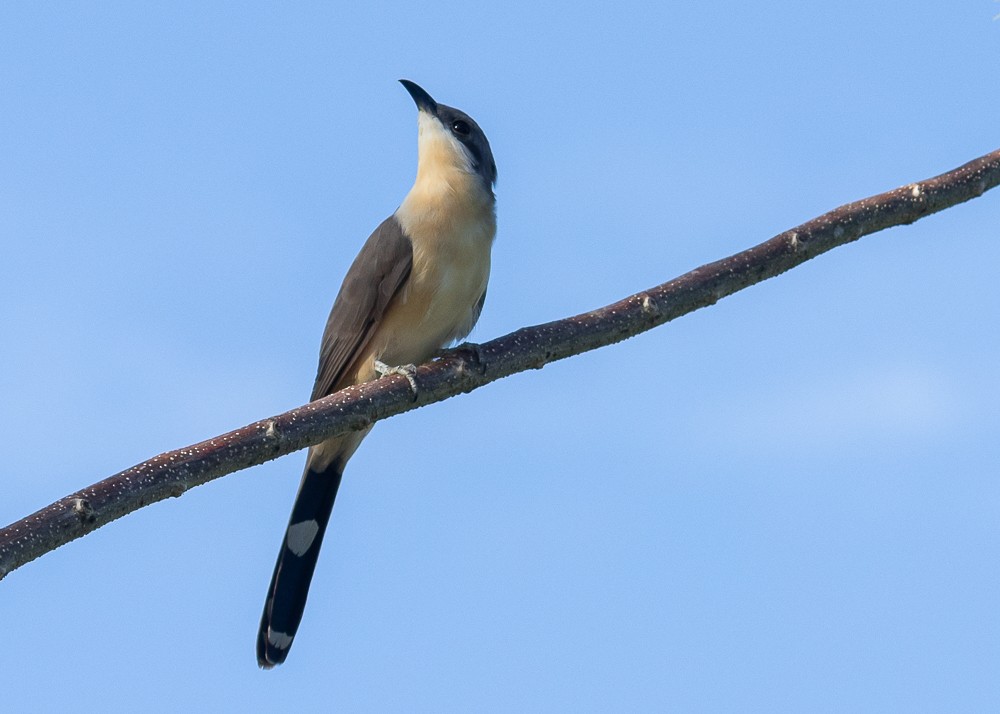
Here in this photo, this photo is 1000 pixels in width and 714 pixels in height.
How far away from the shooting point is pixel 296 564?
17.0 ft

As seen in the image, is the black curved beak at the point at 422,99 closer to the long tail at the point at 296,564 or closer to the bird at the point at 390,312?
the bird at the point at 390,312

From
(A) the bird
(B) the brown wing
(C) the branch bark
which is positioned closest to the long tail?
(A) the bird

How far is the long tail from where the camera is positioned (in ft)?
16.4

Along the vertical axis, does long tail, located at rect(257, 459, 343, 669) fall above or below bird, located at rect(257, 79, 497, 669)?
below

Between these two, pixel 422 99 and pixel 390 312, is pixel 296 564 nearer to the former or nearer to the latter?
pixel 390 312

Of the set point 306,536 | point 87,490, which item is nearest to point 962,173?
point 87,490

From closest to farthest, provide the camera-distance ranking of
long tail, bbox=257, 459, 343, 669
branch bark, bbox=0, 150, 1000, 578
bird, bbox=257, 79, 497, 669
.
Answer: branch bark, bbox=0, 150, 1000, 578 < long tail, bbox=257, 459, 343, 669 < bird, bbox=257, 79, 497, 669

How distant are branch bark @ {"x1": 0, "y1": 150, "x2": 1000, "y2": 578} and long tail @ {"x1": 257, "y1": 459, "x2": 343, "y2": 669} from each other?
1.58m

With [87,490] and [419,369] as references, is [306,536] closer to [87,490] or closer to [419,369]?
[419,369]

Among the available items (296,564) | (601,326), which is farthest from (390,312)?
(601,326)

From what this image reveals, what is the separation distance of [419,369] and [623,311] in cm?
71

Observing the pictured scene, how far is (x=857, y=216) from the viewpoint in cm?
364

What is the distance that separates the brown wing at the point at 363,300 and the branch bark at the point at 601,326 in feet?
4.30

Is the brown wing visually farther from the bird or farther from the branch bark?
the branch bark
